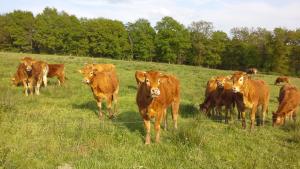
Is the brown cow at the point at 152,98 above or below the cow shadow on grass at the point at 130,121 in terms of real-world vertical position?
above

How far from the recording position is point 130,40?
83.7 m

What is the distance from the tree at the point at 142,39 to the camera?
79.7 m

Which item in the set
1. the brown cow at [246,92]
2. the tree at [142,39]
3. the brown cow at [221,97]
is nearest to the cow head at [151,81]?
the brown cow at [246,92]

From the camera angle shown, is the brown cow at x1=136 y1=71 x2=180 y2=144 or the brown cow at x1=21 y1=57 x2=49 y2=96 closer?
the brown cow at x1=136 y1=71 x2=180 y2=144

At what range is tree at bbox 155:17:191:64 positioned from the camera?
258ft

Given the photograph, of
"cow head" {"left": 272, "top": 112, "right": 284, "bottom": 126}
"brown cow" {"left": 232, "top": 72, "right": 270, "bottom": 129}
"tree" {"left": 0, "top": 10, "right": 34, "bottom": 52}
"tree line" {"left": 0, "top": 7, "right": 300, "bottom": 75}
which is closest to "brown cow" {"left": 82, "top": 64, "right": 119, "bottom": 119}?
"brown cow" {"left": 232, "top": 72, "right": 270, "bottom": 129}

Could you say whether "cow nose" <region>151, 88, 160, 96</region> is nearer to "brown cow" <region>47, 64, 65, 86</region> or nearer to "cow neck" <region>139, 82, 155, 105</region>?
"cow neck" <region>139, 82, 155, 105</region>

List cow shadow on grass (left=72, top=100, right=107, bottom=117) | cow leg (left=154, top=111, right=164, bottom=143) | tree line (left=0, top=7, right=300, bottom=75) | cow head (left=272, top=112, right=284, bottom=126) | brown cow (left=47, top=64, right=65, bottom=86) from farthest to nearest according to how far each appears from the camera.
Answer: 1. tree line (left=0, top=7, right=300, bottom=75)
2. brown cow (left=47, top=64, right=65, bottom=86)
3. cow shadow on grass (left=72, top=100, right=107, bottom=117)
4. cow head (left=272, top=112, right=284, bottom=126)
5. cow leg (left=154, top=111, right=164, bottom=143)

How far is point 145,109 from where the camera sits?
349 inches

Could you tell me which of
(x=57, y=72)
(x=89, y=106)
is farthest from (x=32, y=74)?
(x=89, y=106)

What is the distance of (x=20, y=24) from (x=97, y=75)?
74420mm

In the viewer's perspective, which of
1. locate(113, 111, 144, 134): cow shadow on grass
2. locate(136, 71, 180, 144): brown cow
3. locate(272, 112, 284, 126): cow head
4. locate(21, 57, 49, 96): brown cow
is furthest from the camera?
locate(21, 57, 49, 96): brown cow

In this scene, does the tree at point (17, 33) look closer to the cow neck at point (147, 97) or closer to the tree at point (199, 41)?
the tree at point (199, 41)

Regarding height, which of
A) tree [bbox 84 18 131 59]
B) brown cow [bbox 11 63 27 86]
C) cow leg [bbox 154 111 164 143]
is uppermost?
tree [bbox 84 18 131 59]
